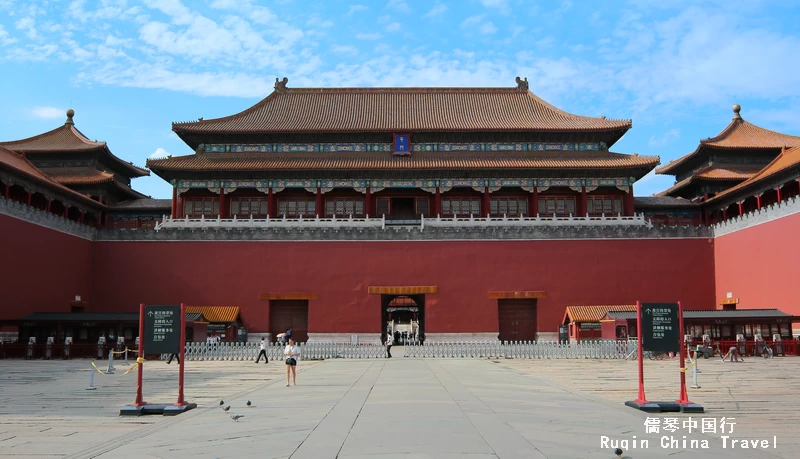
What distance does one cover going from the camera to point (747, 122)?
138ft

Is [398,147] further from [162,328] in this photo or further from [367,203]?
[162,328]

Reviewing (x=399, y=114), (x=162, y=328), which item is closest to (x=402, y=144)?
(x=399, y=114)

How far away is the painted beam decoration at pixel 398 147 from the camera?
39844 mm

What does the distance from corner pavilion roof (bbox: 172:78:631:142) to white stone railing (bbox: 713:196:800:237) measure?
776 cm

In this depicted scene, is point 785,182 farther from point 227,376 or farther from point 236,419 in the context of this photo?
point 236,419

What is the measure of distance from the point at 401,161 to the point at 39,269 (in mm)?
18564

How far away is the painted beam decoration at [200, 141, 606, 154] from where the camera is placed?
39.8 m

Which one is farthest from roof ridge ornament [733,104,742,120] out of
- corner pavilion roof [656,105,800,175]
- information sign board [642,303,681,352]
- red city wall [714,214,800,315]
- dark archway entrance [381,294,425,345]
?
information sign board [642,303,681,352]

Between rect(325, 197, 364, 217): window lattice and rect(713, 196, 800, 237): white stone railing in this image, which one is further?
rect(325, 197, 364, 217): window lattice

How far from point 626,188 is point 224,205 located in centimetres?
2211

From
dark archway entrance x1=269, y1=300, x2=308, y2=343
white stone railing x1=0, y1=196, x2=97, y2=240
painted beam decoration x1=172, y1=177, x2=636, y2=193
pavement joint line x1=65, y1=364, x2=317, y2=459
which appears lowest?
pavement joint line x1=65, y1=364, x2=317, y2=459

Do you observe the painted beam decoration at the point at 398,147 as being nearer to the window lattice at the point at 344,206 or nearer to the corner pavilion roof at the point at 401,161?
the corner pavilion roof at the point at 401,161

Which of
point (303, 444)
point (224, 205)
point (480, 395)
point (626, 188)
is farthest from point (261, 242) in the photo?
point (303, 444)

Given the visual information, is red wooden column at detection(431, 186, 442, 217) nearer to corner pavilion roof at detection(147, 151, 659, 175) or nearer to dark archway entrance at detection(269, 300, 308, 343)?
corner pavilion roof at detection(147, 151, 659, 175)
